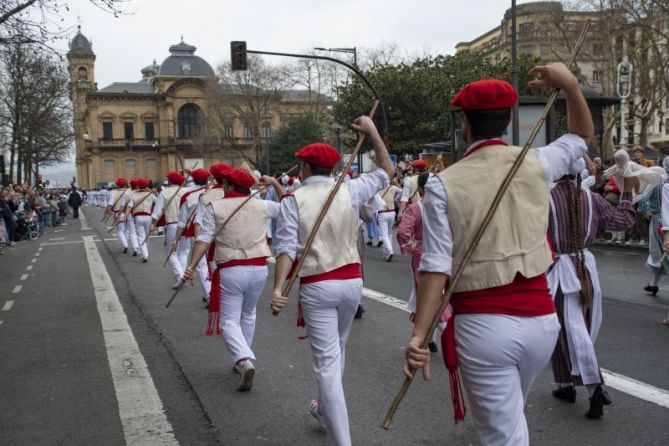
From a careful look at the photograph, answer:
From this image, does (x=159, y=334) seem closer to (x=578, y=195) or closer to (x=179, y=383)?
(x=179, y=383)

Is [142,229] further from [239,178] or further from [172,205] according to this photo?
[239,178]

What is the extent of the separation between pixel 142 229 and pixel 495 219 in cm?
1550

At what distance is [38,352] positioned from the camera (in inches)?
294

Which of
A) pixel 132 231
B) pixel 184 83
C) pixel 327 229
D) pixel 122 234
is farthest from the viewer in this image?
pixel 184 83

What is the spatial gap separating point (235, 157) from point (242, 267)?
73147mm

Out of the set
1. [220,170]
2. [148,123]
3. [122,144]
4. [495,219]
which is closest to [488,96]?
[495,219]

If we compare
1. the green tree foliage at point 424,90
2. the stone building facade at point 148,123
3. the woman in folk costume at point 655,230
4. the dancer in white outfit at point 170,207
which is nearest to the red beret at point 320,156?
the woman in folk costume at point 655,230

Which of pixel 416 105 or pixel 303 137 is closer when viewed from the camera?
pixel 416 105

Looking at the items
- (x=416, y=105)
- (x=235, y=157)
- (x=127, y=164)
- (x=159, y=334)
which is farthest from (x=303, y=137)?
(x=159, y=334)

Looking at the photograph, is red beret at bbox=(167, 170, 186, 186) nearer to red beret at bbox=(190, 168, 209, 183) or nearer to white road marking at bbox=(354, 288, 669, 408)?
red beret at bbox=(190, 168, 209, 183)

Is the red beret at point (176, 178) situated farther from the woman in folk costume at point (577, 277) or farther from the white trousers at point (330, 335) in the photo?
the woman in folk costume at point (577, 277)

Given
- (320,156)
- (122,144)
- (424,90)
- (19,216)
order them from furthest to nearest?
(122,144) → (424,90) → (19,216) → (320,156)

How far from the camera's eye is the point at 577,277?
473 centimetres

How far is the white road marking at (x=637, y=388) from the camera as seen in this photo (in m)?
5.07
